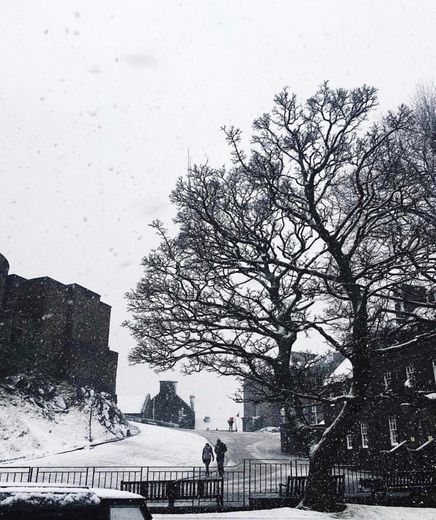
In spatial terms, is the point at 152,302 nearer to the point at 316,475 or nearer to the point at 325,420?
the point at 316,475

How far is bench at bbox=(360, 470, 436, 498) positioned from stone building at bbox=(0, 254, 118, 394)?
2940 centimetres

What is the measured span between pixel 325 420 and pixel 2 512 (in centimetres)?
3500

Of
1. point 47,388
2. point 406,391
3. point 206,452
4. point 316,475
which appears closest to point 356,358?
point 406,391

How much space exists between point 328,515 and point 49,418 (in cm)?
2694

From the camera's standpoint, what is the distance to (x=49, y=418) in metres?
34.6

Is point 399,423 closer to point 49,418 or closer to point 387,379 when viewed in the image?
point 387,379

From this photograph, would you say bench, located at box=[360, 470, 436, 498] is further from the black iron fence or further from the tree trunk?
the tree trunk

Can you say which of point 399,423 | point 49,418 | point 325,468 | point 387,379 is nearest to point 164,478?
point 325,468

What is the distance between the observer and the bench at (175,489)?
50.0 ft

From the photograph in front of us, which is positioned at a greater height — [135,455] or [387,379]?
[387,379]

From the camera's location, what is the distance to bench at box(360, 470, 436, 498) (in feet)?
53.9

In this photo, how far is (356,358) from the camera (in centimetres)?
1297

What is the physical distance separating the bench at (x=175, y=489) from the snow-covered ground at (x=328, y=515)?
1.25 meters

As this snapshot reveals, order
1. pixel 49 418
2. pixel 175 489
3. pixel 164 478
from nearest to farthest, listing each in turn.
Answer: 1. pixel 175 489
2. pixel 164 478
3. pixel 49 418
